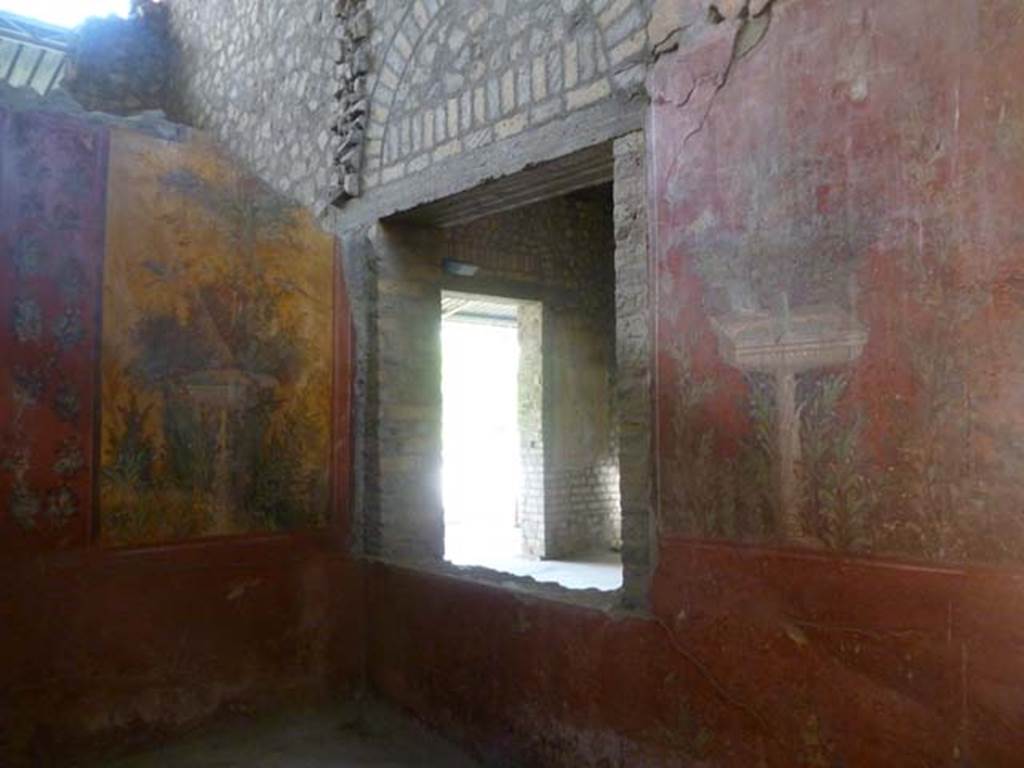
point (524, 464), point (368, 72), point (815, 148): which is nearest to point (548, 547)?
point (524, 464)

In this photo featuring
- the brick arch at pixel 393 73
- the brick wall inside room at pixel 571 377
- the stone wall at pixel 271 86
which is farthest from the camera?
the brick wall inside room at pixel 571 377

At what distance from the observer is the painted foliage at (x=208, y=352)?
3.53 metres

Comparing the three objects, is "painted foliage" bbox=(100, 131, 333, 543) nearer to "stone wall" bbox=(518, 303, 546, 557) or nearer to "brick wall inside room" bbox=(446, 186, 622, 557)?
"brick wall inside room" bbox=(446, 186, 622, 557)

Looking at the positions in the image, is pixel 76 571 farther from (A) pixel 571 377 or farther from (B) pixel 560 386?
(A) pixel 571 377

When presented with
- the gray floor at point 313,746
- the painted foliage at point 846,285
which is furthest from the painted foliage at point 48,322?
the painted foliage at point 846,285

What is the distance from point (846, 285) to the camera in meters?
2.33

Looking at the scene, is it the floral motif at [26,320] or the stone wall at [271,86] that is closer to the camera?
the floral motif at [26,320]

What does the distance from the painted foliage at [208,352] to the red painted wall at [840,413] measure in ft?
5.52

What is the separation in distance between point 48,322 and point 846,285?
2922mm

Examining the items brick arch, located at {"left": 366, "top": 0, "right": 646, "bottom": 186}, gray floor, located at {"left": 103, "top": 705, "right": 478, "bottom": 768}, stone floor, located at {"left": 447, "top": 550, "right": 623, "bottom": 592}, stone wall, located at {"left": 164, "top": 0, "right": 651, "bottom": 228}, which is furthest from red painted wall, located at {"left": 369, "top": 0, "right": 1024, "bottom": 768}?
stone floor, located at {"left": 447, "top": 550, "right": 623, "bottom": 592}

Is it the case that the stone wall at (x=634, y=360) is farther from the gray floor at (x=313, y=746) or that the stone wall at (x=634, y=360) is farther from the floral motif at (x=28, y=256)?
the floral motif at (x=28, y=256)

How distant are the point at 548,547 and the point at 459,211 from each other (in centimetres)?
341

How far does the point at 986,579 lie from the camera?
2053 millimetres

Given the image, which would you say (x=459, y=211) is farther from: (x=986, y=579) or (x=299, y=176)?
(x=986, y=579)
